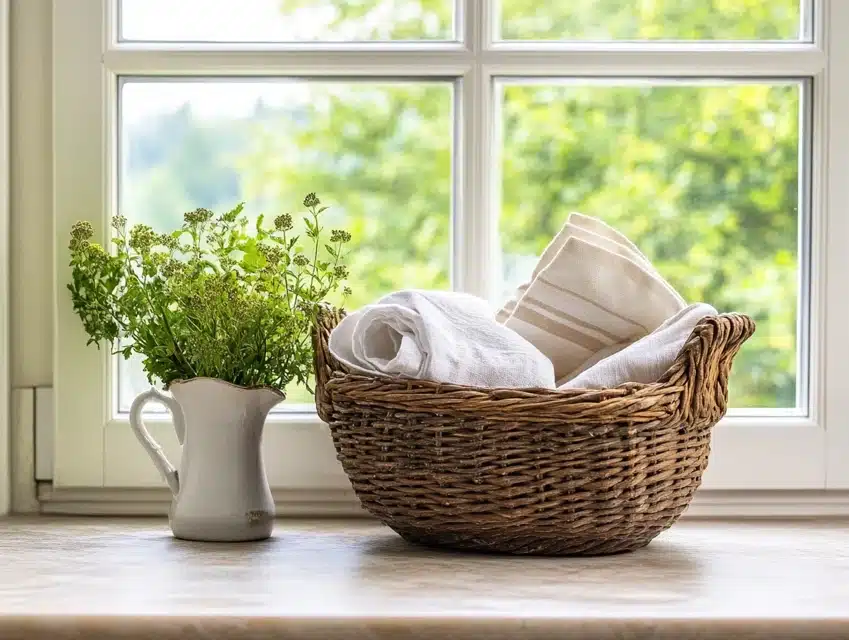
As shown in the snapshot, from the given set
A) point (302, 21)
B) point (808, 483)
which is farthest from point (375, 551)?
point (302, 21)

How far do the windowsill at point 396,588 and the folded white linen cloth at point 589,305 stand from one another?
23 centimetres

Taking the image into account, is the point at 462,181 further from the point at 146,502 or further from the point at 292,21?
the point at 146,502

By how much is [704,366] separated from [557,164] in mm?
465

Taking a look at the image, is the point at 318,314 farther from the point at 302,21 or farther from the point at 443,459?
the point at 302,21

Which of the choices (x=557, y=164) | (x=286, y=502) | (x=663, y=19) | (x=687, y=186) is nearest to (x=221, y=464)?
(x=286, y=502)

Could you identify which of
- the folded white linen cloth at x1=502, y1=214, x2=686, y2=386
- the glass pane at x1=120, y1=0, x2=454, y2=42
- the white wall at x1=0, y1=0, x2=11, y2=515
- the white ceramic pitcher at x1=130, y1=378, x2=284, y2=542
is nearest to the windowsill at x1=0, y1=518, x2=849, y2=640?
the white ceramic pitcher at x1=130, y1=378, x2=284, y2=542

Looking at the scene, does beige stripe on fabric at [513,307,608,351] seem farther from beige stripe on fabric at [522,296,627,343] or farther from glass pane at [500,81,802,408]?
glass pane at [500,81,802,408]

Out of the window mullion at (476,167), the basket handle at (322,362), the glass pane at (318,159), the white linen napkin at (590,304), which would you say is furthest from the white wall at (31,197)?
the white linen napkin at (590,304)

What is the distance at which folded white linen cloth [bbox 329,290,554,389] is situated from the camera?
918 mm

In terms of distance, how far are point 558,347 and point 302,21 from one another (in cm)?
59

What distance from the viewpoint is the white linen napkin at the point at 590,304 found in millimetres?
1053

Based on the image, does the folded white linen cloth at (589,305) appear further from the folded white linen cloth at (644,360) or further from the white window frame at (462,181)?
the white window frame at (462,181)

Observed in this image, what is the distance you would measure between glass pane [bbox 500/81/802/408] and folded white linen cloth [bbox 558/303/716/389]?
349mm

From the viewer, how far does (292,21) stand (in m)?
1.31
